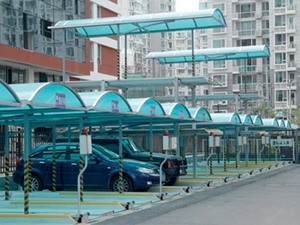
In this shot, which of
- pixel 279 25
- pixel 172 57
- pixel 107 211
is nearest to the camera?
pixel 107 211

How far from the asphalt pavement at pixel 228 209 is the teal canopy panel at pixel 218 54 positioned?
14.6 metres

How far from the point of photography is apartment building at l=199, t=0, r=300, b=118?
81250 mm

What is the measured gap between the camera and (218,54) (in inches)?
1492

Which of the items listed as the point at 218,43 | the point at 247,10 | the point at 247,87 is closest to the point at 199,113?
the point at 247,87

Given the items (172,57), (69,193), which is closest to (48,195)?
(69,193)

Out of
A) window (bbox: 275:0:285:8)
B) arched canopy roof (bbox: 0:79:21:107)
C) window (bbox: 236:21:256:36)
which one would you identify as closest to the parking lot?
arched canopy roof (bbox: 0:79:21:107)

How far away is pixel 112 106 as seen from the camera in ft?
58.9

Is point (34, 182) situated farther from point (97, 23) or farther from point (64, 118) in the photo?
point (97, 23)

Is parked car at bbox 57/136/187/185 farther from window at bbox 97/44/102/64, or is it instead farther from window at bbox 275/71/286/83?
window at bbox 275/71/286/83

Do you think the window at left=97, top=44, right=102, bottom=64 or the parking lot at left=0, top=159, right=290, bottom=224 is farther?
the window at left=97, top=44, right=102, bottom=64

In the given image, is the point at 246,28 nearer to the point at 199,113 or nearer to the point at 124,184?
the point at 199,113

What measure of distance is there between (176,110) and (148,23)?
777 cm

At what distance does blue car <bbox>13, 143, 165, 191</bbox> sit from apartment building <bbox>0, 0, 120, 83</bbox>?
14304mm

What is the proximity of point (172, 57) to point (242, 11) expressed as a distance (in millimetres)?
47974
